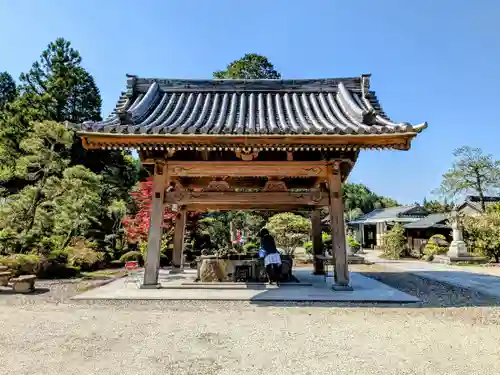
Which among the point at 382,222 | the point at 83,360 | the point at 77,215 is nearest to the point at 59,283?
the point at 77,215

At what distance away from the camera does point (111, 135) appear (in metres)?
6.64

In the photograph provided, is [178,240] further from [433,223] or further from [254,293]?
[433,223]

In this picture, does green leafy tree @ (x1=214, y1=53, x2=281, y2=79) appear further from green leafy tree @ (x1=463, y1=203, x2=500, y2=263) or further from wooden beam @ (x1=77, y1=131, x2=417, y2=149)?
wooden beam @ (x1=77, y1=131, x2=417, y2=149)

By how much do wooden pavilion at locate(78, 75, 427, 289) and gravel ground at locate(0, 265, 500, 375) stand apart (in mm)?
2129

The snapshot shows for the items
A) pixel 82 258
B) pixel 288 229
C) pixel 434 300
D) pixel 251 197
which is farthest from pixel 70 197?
pixel 434 300

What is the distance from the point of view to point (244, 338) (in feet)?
14.5

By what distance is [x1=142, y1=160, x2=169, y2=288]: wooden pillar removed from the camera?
25.3 feet

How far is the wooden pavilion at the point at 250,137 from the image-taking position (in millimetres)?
6801

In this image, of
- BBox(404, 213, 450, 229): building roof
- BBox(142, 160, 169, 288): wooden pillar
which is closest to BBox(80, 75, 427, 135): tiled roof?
BBox(142, 160, 169, 288): wooden pillar

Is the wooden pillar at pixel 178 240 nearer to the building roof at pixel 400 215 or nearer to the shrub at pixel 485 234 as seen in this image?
the shrub at pixel 485 234

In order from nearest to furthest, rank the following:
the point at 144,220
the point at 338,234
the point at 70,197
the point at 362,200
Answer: the point at 338,234
the point at 70,197
the point at 144,220
the point at 362,200

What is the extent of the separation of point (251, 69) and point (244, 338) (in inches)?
1091

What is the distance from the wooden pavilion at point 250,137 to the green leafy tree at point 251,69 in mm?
19485

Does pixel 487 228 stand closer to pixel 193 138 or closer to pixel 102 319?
pixel 193 138
